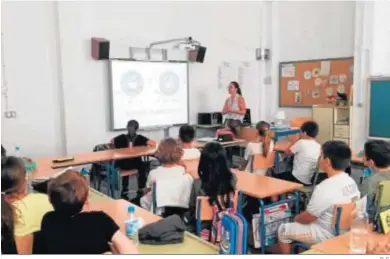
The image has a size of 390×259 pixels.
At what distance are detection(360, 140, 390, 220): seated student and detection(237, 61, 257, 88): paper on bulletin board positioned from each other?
5057mm

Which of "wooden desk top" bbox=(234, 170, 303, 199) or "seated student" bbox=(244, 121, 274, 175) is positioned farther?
"seated student" bbox=(244, 121, 274, 175)

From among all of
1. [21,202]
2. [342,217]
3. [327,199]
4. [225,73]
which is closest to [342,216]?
[342,217]

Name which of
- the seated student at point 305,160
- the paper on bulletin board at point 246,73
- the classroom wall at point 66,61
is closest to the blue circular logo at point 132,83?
the classroom wall at point 66,61

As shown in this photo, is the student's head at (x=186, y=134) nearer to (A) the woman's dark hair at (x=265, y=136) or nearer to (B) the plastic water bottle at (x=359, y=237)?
(A) the woman's dark hair at (x=265, y=136)

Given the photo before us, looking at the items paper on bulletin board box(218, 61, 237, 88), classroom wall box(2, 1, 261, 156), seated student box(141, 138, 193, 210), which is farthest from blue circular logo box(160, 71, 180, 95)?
seated student box(141, 138, 193, 210)

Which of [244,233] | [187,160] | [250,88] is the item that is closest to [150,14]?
[250,88]

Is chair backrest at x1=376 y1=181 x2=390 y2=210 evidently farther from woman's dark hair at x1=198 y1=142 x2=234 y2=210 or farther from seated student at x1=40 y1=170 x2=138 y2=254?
seated student at x1=40 y1=170 x2=138 y2=254

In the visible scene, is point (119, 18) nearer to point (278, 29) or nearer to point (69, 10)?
point (69, 10)

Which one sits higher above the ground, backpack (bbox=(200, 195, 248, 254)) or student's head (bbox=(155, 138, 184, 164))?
student's head (bbox=(155, 138, 184, 164))

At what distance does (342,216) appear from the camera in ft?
8.10

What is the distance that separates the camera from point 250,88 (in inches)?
318

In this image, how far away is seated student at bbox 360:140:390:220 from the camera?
2.76m

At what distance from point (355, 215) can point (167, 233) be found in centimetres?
126

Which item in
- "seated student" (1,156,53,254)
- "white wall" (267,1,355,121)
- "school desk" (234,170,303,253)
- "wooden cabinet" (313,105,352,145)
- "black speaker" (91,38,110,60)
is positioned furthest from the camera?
"white wall" (267,1,355,121)
